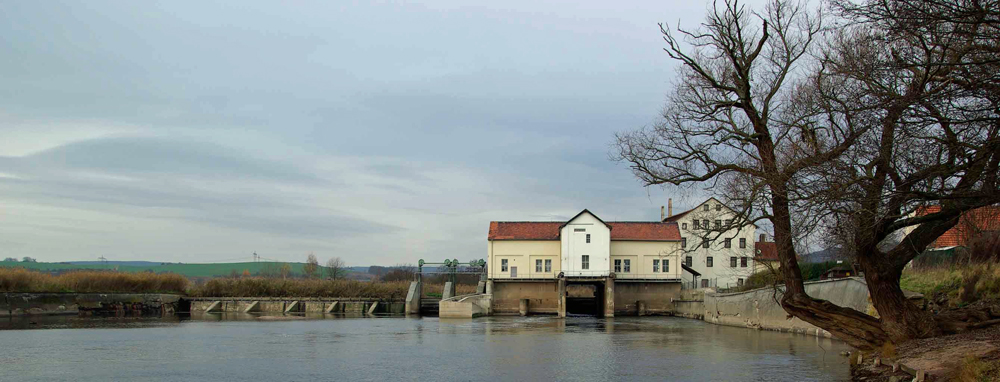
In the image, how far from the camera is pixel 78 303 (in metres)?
49.0

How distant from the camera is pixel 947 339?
14.1 meters

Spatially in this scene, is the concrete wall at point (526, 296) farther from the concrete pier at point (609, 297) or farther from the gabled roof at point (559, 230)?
the concrete pier at point (609, 297)

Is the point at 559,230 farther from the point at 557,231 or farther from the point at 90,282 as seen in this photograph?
the point at 90,282

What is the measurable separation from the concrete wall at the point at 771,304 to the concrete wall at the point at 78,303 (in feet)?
123

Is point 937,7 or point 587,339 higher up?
point 937,7

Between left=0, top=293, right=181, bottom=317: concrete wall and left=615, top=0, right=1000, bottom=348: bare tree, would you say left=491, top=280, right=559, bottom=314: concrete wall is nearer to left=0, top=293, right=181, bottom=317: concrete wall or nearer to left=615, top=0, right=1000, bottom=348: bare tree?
left=0, top=293, right=181, bottom=317: concrete wall

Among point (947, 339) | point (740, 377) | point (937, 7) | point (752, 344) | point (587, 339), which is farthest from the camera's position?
point (587, 339)

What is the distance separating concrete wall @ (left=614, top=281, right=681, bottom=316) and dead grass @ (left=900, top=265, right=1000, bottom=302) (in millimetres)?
30965

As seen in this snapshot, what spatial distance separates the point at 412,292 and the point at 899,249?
44.8 metres

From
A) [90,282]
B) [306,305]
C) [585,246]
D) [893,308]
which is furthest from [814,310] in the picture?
[90,282]

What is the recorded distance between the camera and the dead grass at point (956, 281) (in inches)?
785

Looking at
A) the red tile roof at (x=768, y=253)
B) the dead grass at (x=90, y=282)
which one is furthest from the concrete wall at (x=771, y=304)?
the dead grass at (x=90, y=282)

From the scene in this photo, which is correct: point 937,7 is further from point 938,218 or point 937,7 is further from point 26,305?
point 26,305

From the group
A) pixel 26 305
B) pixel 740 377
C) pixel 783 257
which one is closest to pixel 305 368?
pixel 740 377
